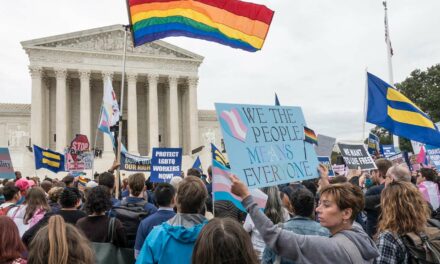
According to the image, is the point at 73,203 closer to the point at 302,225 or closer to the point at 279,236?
the point at 302,225

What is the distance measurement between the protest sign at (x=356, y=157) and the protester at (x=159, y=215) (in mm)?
5300

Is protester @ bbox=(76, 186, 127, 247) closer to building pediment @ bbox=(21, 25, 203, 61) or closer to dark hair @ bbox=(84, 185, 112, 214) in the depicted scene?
dark hair @ bbox=(84, 185, 112, 214)

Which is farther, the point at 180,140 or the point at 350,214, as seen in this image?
the point at 180,140

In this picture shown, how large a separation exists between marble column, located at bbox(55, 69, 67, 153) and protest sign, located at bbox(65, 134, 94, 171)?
89.1 feet

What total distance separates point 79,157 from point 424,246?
47.2ft

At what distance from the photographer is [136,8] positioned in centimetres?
777

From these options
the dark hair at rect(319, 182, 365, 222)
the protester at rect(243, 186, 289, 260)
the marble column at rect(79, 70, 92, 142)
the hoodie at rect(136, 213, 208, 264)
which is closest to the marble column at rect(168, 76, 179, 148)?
the marble column at rect(79, 70, 92, 142)

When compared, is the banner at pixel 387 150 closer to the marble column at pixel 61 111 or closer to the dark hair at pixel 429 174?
the dark hair at pixel 429 174

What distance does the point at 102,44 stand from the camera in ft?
145

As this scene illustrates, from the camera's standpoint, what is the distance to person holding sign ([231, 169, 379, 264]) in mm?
2633

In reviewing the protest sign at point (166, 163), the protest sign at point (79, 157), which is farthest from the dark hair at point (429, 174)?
the protest sign at point (79, 157)

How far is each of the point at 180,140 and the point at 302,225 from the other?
46681 millimetres

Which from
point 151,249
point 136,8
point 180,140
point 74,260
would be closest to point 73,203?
point 151,249

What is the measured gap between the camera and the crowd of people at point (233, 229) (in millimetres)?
2334
